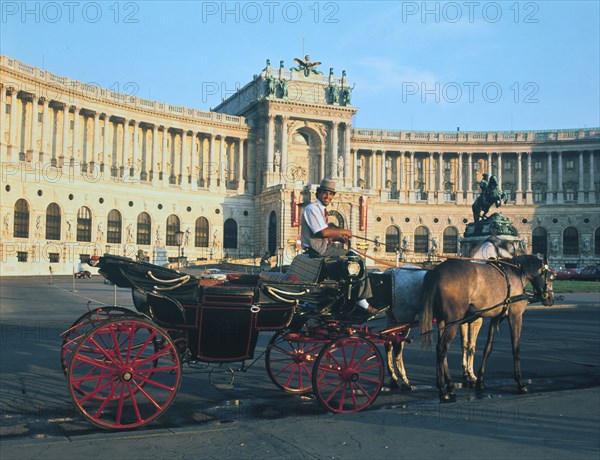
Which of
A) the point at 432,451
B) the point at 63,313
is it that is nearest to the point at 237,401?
the point at 432,451

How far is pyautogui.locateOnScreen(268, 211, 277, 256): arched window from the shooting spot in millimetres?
70375

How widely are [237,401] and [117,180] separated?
196ft

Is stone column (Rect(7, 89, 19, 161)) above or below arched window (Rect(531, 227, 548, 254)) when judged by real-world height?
above

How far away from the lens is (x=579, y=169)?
3184 inches

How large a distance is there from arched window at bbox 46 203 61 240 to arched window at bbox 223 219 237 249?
20604 millimetres

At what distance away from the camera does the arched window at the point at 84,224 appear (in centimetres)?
6097

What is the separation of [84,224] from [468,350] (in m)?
56.5

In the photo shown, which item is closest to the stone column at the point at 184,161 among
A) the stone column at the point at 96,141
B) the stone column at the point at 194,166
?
the stone column at the point at 194,166

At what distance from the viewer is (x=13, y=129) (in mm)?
55656

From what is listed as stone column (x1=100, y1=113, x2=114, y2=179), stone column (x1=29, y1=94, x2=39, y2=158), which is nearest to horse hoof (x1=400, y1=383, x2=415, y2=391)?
stone column (x1=29, y1=94, x2=39, y2=158)

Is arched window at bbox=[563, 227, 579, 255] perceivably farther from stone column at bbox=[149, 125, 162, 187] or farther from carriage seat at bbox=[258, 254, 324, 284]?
carriage seat at bbox=[258, 254, 324, 284]

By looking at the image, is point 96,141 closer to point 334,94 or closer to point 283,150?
point 283,150

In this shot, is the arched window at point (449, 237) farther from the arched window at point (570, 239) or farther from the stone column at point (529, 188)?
the arched window at point (570, 239)

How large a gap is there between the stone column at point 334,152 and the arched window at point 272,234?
31.2 ft
